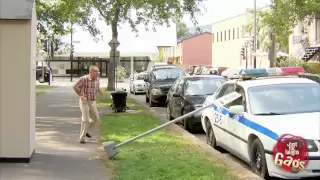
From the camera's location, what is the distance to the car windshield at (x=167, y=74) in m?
22.8

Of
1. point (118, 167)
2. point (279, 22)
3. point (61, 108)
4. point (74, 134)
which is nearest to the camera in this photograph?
point (118, 167)

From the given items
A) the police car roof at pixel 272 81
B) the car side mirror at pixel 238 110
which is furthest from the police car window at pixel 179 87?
the car side mirror at pixel 238 110

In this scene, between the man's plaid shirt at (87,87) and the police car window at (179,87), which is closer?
the man's plaid shirt at (87,87)

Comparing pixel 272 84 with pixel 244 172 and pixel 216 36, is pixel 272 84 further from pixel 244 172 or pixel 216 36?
pixel 216 36

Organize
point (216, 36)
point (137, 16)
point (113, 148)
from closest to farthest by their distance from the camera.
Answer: point (113, 148)
point (137, 16)
point (216, 36)

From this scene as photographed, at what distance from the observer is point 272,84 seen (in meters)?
8.60

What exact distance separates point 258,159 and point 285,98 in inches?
53.6

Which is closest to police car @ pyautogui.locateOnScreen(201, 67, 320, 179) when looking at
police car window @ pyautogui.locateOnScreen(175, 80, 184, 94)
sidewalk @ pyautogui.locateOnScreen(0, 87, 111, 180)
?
sidewalk @ pyautogui.locateOnScreen(0, 87, 111, 180)

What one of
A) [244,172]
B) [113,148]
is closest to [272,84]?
[244,172]

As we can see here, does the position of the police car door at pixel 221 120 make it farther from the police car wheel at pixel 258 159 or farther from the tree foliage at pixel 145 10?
the tree foliage at pixel 145 10

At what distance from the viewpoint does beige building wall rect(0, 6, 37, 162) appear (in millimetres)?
7789

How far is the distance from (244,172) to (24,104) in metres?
3.58

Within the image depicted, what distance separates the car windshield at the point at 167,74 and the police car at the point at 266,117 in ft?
41.1

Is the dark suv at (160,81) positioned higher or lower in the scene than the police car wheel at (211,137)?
higher
